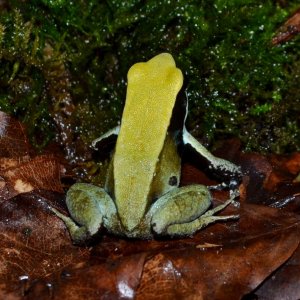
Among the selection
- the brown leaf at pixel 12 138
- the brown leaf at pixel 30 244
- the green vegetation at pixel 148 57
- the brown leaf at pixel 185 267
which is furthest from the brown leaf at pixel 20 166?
the brown leaf at pixel 185 267

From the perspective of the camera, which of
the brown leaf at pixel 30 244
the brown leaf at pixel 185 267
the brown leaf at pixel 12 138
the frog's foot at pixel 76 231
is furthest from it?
the brown leaf at pixel 12 138

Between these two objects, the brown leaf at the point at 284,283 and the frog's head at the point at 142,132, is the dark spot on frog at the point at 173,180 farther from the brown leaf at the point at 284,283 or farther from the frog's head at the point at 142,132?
the brown leaf at the point at 284,283

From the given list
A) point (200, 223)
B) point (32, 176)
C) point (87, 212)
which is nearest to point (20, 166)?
point (32, 176)

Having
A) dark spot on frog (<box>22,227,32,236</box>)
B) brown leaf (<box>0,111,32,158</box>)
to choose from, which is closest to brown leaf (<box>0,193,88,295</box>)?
dark spot on frog (<box>22,227,32,236</box>)

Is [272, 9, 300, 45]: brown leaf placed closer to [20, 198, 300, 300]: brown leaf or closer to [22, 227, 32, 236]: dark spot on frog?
[20, 198, 300, 300]: brown leaf

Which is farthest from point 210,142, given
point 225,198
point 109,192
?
point 109,192

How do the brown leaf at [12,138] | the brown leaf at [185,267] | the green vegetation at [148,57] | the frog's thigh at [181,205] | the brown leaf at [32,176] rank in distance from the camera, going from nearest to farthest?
1. the brown leaf at [185,267]
2. the frog's thigh at [181,205]
3. the brown leaf at [32,176]
4. the brown leaf at [12,138]
5. the green vegetation at [148,57]

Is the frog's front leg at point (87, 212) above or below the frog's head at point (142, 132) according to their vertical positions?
below

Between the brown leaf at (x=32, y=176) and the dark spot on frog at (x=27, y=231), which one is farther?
the brown leaf at (x=32, y=176)
